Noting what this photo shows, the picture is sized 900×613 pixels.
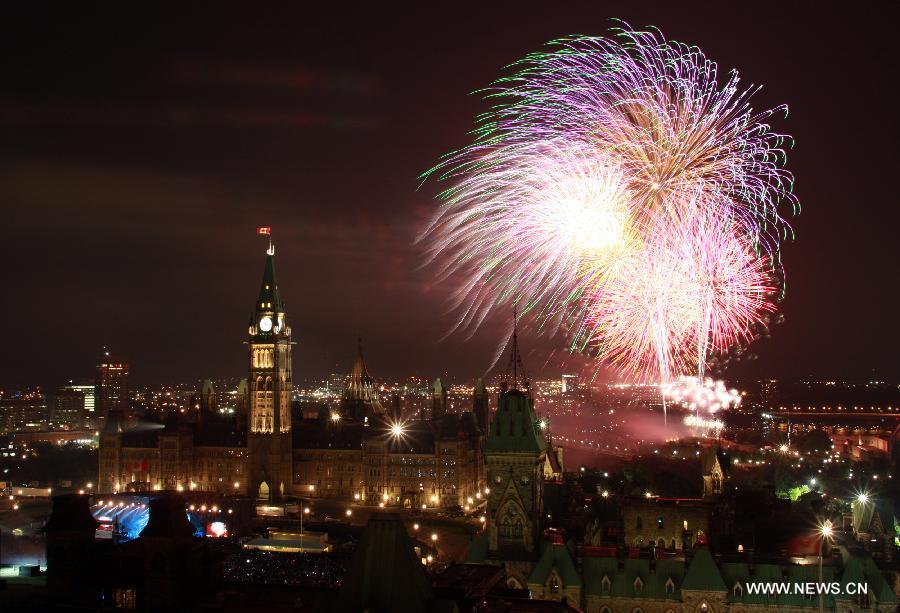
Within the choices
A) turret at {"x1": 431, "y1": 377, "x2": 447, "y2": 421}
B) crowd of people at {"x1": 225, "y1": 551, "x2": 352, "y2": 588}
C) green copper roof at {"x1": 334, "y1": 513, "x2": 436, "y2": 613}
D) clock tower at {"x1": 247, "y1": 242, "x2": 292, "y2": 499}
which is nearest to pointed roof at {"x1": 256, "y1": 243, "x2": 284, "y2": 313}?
clock tower at {"x1": 247, "y1": 242, "x2": 292, "y2": 499}

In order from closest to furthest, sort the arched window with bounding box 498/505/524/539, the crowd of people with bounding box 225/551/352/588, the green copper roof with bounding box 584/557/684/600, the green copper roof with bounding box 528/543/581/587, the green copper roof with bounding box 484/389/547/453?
1. the green copper roof with bounding box 584/557/684/600
2. the green copper roof with bounding box 528/543/581/587
3. the crowd of people with bounding box 225/551/352/588
4. the arched window with bounding box 498/505/524/539
5. the green copper roof with bounding box 484/389/547/453

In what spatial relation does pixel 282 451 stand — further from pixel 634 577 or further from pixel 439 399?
pixel 634 577

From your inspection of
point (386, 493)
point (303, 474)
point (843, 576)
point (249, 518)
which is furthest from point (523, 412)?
point (303, 474)

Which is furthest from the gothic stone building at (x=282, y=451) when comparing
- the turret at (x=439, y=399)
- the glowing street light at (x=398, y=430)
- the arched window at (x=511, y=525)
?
the arched window at (x=511, y=525)

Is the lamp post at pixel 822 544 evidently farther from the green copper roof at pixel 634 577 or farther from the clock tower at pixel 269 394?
the clock tower at pixel 269 394

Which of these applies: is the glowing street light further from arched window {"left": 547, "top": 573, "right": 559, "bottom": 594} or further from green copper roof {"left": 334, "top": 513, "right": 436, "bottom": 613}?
green copper roof {"left": 334, "top": 513, "right": 436, "bottom": 613}
